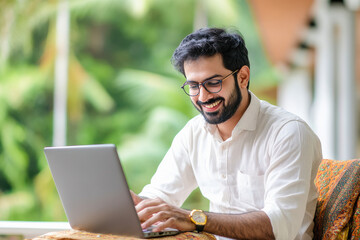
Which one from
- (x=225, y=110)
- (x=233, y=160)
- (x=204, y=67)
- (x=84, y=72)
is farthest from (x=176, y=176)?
(x=84, y=72)

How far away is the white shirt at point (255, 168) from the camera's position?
181 centimetres

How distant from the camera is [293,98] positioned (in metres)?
13.6

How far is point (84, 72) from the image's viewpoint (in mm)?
15625

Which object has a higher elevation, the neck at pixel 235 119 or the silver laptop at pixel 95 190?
the neck at pixel 235 119

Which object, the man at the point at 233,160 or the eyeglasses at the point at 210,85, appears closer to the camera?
the man at the point at 233,160

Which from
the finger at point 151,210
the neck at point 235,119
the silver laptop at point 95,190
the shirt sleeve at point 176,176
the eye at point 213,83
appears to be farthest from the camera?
the shirt sleeve at point 176,176

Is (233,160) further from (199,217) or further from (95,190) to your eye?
(95,190)

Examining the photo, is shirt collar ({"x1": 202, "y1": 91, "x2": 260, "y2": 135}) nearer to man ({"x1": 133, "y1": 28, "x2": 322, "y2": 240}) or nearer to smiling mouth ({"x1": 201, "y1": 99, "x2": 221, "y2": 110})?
man ({"x1": 133, "y1": 28, "x2": 322, "y2": 240})

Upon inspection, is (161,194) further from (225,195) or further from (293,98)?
(293,98)

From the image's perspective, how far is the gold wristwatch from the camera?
69.5 inches

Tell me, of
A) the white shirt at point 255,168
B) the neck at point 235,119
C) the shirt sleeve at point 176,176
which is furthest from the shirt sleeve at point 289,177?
the shirt sleeve at point 176,176

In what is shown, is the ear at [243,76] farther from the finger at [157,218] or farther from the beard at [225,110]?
the finger at [157,218]

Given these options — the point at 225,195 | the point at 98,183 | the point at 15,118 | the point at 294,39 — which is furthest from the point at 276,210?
the point at 15,118

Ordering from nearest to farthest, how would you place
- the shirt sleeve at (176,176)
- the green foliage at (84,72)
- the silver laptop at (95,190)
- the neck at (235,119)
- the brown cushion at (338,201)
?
1. the silver laptop at (95,190)
2. the brown cushion at (338,201)
3. the neck at (235,119)
4. the shirt sleeve at (176,176)
5. the green foliage at (84,72)
